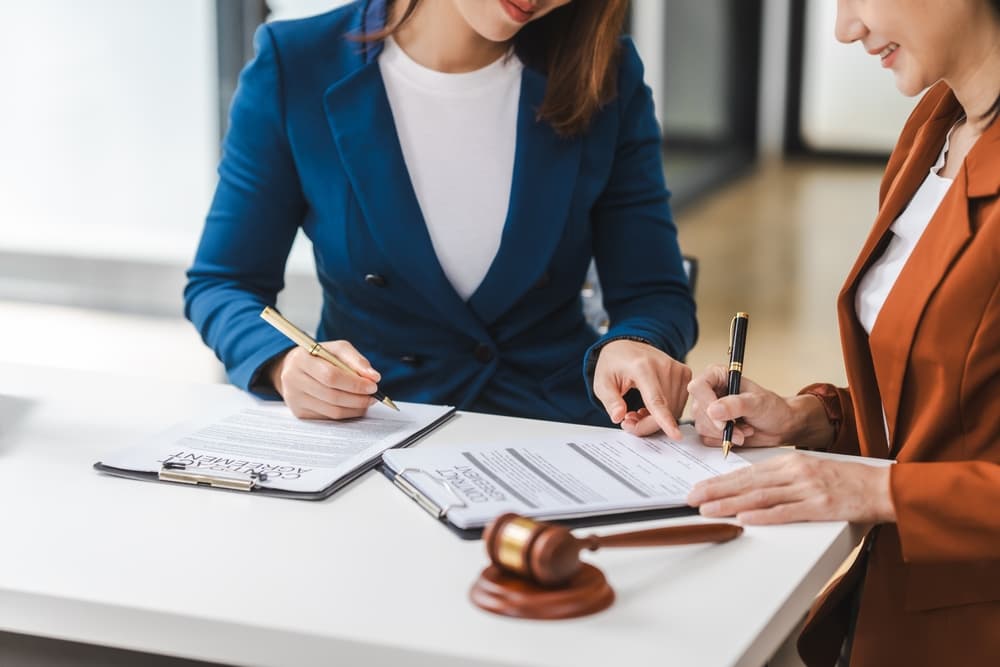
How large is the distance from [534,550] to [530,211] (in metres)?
1.07

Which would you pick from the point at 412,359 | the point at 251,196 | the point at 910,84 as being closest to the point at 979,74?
the point at 910,84

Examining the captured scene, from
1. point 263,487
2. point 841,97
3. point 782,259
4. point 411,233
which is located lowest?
point 782,259

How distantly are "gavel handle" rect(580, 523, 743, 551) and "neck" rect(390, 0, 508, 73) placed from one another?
111cm

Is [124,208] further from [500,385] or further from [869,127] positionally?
[869,127]

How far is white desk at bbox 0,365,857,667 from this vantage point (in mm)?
1071

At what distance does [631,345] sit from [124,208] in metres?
4.20

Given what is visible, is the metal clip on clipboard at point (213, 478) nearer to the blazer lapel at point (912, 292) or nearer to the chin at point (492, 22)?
the blazer lapel at point (912, 292)

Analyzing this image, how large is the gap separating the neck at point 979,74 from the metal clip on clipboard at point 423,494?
81 centimetres

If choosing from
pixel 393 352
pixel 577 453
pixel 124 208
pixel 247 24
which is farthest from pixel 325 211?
pixel 124 208

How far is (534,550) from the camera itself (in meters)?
1.09

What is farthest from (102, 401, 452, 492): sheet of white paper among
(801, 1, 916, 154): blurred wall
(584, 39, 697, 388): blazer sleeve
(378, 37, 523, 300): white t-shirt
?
(801, 1, 916, 154): blurred wall

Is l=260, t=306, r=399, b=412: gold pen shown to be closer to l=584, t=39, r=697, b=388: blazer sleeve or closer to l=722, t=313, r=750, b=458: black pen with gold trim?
l=722, t=313, r=750, b=458: black pen with gold trim

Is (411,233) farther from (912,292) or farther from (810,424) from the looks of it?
(912,292)

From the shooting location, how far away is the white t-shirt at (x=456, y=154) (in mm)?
2113
